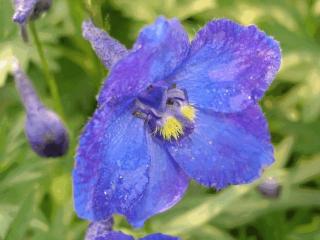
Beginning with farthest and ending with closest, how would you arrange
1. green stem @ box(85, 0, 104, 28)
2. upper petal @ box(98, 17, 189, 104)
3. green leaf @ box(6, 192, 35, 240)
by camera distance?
green leaf @ box(6, 192, 35, 240), green stem @ box(85, 0, 104, 28), upper petal @ box(98, 17, 189, 104)

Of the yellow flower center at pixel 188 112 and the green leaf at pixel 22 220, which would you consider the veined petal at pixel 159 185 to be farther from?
the green leaf at pixel 22 220

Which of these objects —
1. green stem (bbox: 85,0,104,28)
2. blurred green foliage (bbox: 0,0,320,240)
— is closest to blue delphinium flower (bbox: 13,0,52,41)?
green stem (bbox: 85,0,104,28)

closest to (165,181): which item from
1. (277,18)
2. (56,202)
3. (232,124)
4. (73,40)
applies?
(232,124)

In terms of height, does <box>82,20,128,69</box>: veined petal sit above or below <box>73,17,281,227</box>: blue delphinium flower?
above

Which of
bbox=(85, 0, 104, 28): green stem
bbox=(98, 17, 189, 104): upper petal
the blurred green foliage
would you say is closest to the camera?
bbox=(98, 17, 189, 104): upper petal

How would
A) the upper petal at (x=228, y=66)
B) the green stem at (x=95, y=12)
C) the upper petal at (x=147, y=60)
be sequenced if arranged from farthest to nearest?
the green stem at (x=95, y=12) → the upper petal at (x=228, y=66) → the upper petal at (x=147, y=60)

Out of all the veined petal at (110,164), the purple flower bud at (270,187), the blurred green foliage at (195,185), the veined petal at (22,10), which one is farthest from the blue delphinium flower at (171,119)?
the purple flower bud at (270,187)

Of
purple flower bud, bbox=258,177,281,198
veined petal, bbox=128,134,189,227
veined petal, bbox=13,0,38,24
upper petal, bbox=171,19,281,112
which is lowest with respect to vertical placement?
purple flower bud, bbox=258,177,281,198

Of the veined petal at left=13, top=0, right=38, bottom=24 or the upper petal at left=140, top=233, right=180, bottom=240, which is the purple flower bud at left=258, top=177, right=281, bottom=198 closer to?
the upper petal at left=140, top=233, right=180, bottom=240
